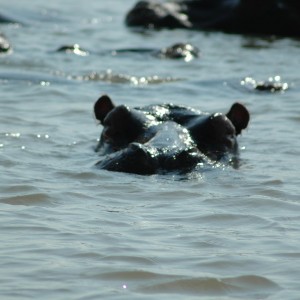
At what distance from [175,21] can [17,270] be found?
11908 mm

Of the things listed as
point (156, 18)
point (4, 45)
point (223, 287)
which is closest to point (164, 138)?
point (223, 287)

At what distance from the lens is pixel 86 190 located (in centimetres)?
649

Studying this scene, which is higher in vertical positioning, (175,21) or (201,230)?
(175,21)

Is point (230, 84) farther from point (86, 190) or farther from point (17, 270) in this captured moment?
point (17, 270)

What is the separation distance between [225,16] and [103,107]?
8449mm

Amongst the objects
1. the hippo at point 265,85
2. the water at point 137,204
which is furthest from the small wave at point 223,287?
the hippo at point 265,85

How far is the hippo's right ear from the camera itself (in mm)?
8039

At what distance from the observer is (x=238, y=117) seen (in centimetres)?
794

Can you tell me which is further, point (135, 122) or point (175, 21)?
point (175, 21)

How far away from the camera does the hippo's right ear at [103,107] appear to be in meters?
8.04

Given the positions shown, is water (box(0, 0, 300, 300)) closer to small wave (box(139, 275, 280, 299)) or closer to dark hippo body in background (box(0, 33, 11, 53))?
small wave (box(139, 275, 280, 299))

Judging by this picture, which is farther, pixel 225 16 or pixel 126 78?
pixel 225 16

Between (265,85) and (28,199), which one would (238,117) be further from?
(265,85)

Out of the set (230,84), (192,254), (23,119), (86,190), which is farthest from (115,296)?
(230,84)
